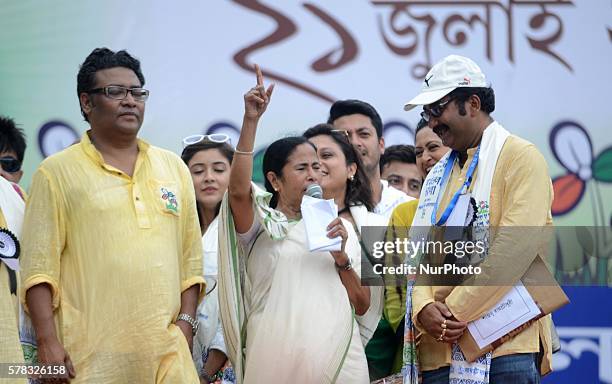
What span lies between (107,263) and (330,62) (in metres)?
2.91

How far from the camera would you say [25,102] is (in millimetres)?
6840

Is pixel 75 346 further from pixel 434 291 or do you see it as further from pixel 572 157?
pixel 572 157

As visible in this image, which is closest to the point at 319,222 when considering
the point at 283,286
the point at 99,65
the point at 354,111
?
the point at 283,286

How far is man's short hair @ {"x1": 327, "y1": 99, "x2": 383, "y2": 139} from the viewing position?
6195 mm

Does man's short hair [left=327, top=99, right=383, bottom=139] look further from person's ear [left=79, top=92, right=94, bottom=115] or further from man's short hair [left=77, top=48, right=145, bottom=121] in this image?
person's ear [left=79, top=92, right=94, bottom=115]

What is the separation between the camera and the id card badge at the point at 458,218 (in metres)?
4.57

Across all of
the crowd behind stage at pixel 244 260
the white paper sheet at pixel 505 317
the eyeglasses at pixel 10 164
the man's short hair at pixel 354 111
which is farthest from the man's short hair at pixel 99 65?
the man's short hair at pixel 354 111

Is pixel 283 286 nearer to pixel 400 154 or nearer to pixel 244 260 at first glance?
pixel 244 260

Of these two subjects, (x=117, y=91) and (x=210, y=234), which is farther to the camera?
(x=210, y=234)

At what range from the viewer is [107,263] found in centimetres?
433

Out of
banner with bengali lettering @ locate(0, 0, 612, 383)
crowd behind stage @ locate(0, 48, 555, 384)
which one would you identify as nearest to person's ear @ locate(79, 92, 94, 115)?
crowd behind stage @ locate(0, 48, 555, 384)

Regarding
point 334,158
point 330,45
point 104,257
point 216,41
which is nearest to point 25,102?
point 216,41

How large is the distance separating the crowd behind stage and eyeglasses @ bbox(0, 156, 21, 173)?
2.01 ft

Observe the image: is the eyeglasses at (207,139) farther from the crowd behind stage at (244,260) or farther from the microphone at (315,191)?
the microphone at (315,191)
